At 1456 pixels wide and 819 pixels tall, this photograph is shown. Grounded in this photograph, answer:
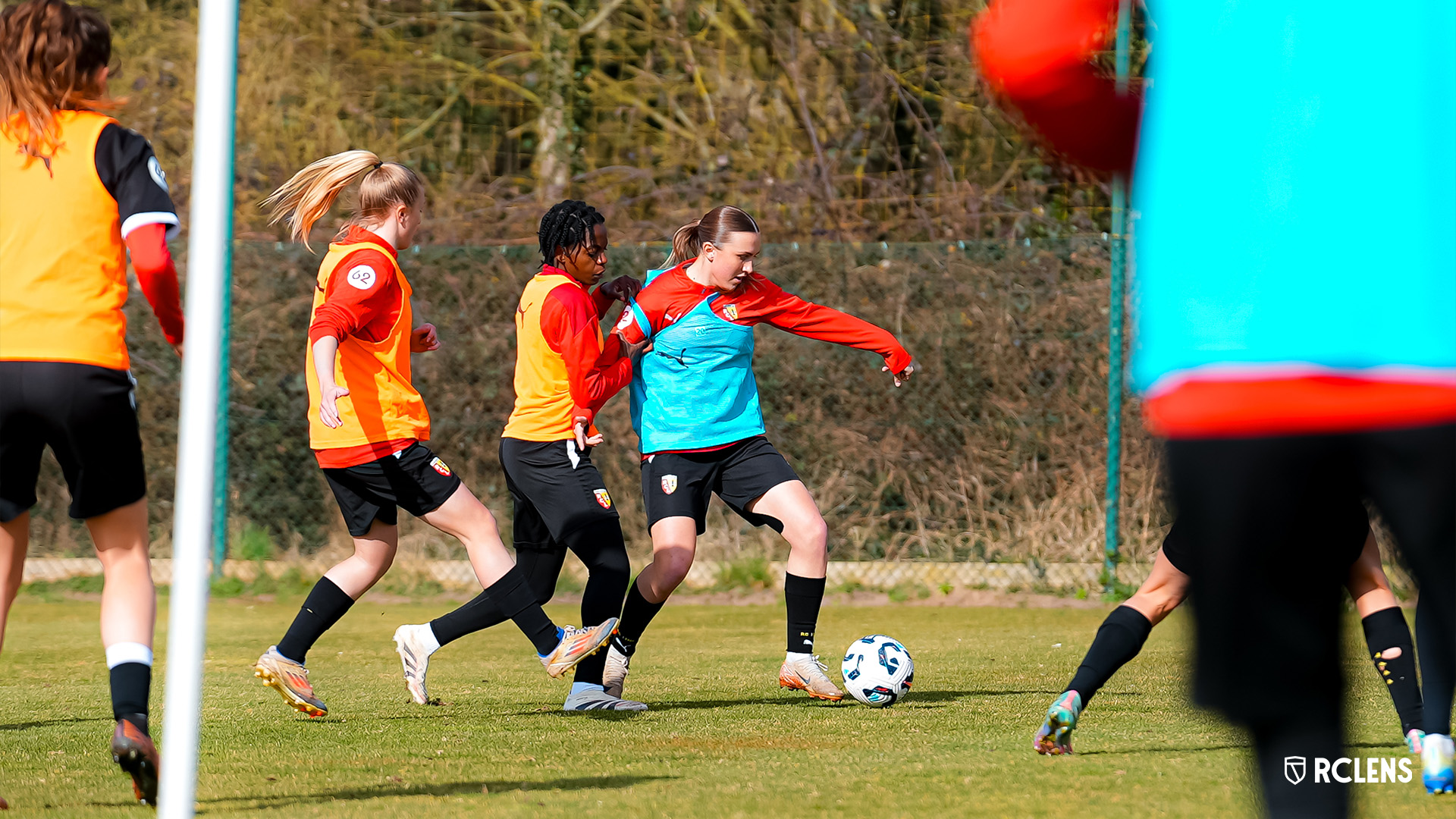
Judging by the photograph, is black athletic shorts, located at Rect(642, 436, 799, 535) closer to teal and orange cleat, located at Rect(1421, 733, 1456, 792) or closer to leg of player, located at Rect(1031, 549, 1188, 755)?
leg of player, located at Rect(1031, 549, 1188, 755)

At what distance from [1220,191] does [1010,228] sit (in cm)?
938

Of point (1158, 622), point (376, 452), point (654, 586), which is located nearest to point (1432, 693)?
point (1158, 622)

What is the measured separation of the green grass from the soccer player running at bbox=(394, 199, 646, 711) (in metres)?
0.27

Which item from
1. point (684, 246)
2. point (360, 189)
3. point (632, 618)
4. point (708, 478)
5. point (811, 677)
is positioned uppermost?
point (360, 189)

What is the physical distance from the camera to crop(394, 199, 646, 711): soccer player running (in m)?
5.67

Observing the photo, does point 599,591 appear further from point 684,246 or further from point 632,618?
point 684,246

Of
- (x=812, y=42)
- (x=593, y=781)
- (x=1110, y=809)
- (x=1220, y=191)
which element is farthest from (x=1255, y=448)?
(x=812, y=42)

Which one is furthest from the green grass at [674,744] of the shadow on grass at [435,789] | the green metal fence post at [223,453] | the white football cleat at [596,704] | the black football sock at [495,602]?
the green metal fence post at [223,453]

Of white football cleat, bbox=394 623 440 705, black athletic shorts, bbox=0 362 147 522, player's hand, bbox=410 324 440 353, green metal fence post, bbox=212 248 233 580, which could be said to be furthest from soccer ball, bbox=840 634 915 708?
green metal fence post, bbox=212 248 233 580

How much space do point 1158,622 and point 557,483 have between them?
2340 mm

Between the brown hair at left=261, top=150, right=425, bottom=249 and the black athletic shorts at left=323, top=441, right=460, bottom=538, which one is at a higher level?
the brown hair at left=261, top=150, right=425, bottom=249

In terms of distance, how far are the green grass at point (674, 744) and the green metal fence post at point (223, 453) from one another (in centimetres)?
262

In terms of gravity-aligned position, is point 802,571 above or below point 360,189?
below

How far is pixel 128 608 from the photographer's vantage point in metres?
3.76
